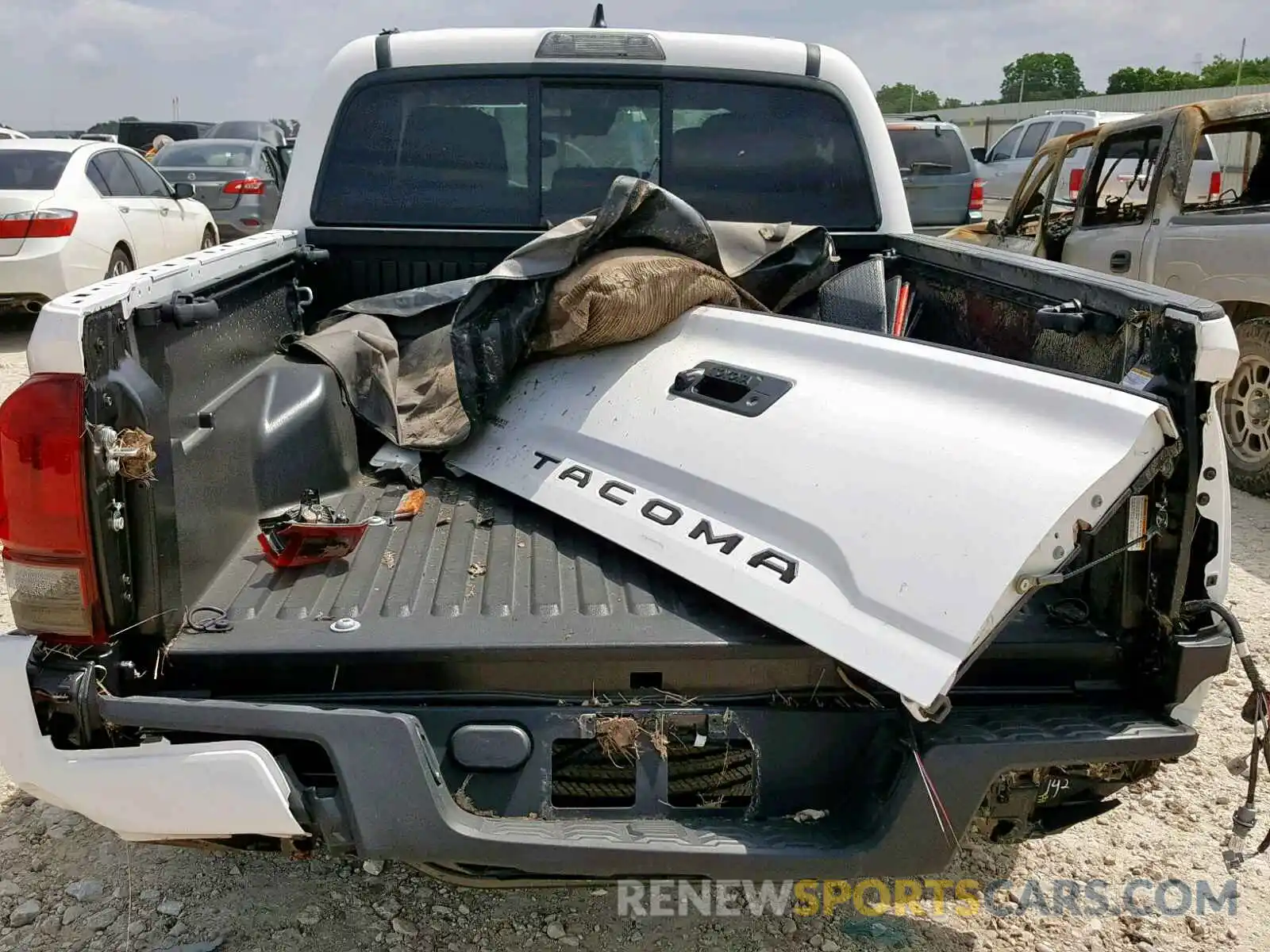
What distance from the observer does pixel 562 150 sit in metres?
3.71

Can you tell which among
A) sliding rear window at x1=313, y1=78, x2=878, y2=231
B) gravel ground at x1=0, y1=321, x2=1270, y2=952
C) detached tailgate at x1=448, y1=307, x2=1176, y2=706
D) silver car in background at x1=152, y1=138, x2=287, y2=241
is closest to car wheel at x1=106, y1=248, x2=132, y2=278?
silver car in background at x1=152, y1=138, x2=287, y2=241

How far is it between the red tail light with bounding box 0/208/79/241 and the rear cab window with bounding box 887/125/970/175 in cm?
850

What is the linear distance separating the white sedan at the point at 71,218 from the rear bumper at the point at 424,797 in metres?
7.75

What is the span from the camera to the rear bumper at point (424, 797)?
6.07 feet

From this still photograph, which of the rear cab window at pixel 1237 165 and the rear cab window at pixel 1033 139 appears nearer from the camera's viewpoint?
the rear cab window at pixel 1237 165

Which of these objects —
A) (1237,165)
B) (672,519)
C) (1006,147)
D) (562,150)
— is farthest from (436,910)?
(1006,147)

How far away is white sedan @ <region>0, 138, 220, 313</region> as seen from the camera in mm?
8602

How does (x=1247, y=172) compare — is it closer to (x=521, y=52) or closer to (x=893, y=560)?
(x=521, y=52)

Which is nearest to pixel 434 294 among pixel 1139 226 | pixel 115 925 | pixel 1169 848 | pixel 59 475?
pixel 59 475

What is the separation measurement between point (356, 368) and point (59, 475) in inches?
51.5

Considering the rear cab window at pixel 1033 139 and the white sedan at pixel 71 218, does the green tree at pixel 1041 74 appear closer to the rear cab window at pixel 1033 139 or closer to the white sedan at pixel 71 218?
the rear cab window at pixel 1033 139

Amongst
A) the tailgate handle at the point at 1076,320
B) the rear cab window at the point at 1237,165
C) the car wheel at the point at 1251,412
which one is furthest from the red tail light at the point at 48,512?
the rear cab window at the point at 1237,165

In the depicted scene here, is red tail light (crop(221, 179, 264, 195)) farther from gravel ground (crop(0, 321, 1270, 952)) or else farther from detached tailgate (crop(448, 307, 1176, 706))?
detached tailgate (crop(448, 307, 1176, 706))

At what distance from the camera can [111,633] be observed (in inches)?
76.9
